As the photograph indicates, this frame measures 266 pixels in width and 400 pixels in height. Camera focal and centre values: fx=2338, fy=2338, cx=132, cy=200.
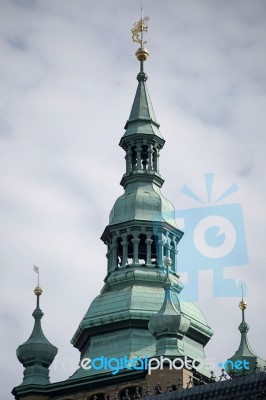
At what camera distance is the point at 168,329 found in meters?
136

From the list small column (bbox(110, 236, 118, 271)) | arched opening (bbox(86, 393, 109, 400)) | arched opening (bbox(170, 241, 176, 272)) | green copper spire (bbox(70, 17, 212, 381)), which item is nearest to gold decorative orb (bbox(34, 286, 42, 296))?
green copper spire (bbox(70, 17, 212, 381))

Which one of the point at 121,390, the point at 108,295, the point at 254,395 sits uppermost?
the point at 108,295

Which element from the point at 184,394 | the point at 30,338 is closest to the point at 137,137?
the point at 30,338

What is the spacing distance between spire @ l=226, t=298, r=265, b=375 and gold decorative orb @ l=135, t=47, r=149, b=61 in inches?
897

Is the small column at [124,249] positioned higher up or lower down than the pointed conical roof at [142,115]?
lower down

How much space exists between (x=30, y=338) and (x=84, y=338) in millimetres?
3351

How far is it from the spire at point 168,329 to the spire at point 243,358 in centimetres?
331

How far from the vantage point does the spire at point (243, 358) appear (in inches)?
5418

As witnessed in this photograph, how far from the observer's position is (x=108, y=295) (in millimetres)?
145750

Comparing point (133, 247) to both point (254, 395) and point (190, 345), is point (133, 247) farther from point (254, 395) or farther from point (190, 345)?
point (254, 395)

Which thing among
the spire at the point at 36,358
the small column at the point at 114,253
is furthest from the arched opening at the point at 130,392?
the small column at the point at 114,253

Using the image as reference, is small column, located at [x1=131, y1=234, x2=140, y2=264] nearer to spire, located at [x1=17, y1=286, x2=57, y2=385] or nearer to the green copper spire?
the green copper spire

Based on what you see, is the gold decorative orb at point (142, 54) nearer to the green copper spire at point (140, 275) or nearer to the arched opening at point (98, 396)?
the green copper spire at point (140, 275)

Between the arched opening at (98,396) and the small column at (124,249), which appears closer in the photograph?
the arched opening at (98,396)
